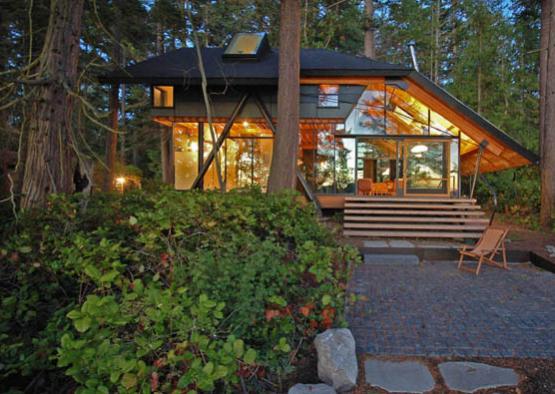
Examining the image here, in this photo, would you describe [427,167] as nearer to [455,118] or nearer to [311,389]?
[455,118]

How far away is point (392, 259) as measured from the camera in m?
7.15

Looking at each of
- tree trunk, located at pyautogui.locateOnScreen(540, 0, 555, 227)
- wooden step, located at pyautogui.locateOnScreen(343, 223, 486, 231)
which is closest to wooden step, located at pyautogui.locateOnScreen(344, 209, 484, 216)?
wooden step, located at pyautogui.locateOnScreen(343, 223, 486, 231)

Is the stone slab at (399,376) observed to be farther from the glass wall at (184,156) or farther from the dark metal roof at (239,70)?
the glass wall at (184,156)

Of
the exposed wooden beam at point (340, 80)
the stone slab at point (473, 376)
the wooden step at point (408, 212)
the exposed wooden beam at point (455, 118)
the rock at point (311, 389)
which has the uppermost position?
the exposed wooden beam at point (340, 80)

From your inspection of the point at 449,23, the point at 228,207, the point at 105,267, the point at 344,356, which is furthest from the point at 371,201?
the point at 449,23

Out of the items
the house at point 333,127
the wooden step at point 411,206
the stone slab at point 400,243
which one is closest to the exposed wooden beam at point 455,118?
the house at point 333,127

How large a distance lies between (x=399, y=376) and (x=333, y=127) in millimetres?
10572

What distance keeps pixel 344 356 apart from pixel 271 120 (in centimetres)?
948

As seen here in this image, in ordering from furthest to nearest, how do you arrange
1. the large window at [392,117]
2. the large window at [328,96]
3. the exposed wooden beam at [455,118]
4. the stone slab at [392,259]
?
1. the large window at [392,117]
2. the large window at [328,96]
3. the exposed wooden beam at [455,118]
4. the stone slab at [392,259]

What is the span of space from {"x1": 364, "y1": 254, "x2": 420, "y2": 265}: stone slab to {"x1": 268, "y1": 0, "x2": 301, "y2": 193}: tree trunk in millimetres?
2275

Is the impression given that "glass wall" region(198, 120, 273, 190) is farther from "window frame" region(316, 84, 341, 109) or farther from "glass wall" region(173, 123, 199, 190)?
"window frame" region(316, 84, 341, 109)

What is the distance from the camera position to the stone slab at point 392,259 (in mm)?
7078

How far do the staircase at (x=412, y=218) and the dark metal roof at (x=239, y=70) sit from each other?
379cm

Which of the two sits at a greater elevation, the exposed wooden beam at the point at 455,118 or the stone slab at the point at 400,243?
the exposed wooden beam at the point at 455,118
